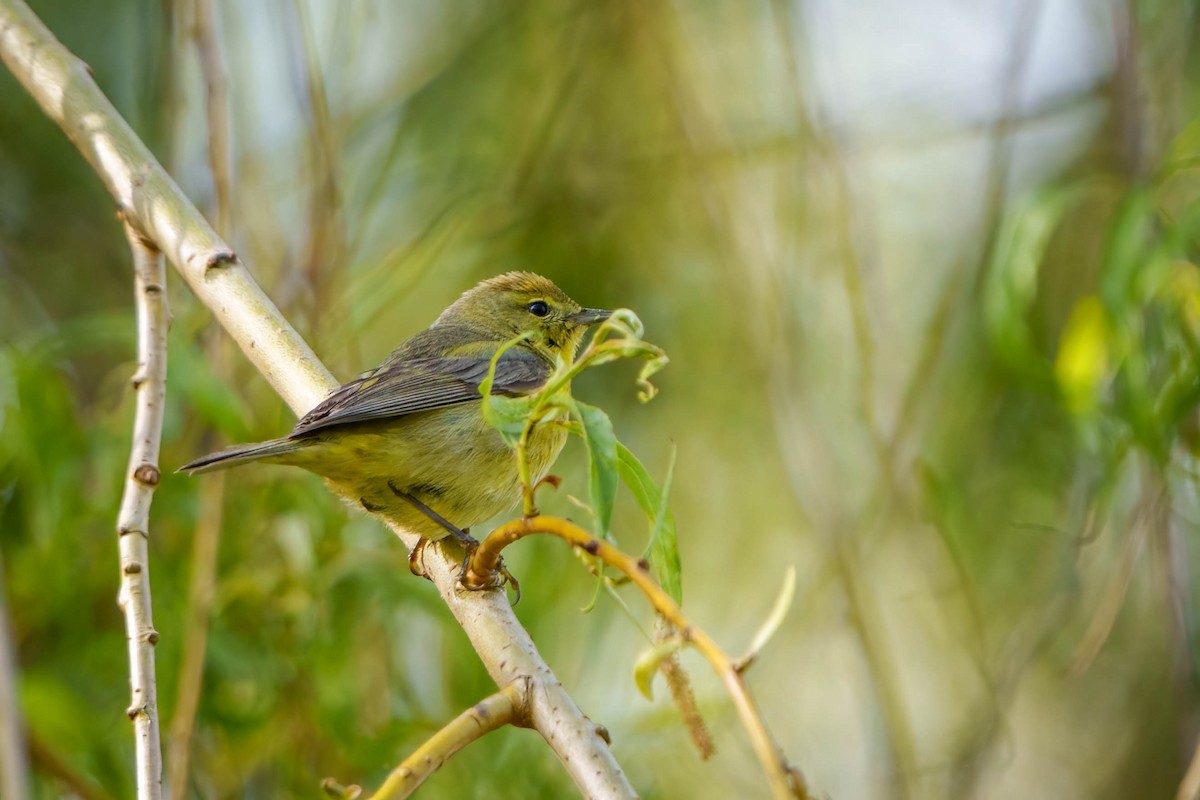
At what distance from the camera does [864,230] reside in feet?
17.4

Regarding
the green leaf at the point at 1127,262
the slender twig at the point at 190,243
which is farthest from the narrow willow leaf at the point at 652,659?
the green leaf at the point at 1127,262

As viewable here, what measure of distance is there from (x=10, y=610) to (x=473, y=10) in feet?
13.9

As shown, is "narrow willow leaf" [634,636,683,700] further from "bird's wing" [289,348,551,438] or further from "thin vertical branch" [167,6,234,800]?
"thin vertical branch" [167,6,234,800]

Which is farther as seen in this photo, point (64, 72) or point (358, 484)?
point (358, 484)

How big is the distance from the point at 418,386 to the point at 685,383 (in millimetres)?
3380

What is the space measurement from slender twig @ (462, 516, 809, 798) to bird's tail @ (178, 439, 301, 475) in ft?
4.30

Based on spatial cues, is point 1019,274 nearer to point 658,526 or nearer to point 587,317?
point 587,317

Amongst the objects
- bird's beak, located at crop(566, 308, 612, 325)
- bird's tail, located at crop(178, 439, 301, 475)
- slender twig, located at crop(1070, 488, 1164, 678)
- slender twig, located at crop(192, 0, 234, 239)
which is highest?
slender twig, located at crop(192, 0, 234, 239)

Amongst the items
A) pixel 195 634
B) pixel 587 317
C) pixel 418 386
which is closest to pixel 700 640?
pixel 418 386

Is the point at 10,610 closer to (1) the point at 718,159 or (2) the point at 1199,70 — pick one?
(1) the point at 718,159

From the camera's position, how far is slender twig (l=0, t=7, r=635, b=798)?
8.55 feet

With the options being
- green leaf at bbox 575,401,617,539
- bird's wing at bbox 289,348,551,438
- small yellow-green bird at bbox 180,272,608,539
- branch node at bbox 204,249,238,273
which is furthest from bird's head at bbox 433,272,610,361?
green leaf at bbox 575,401,617,539

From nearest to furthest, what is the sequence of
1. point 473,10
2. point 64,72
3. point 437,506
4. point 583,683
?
point 64,72, point 437,506, point 583,683, point 473,10

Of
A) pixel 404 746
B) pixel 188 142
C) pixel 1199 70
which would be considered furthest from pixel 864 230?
pixel 188 142
